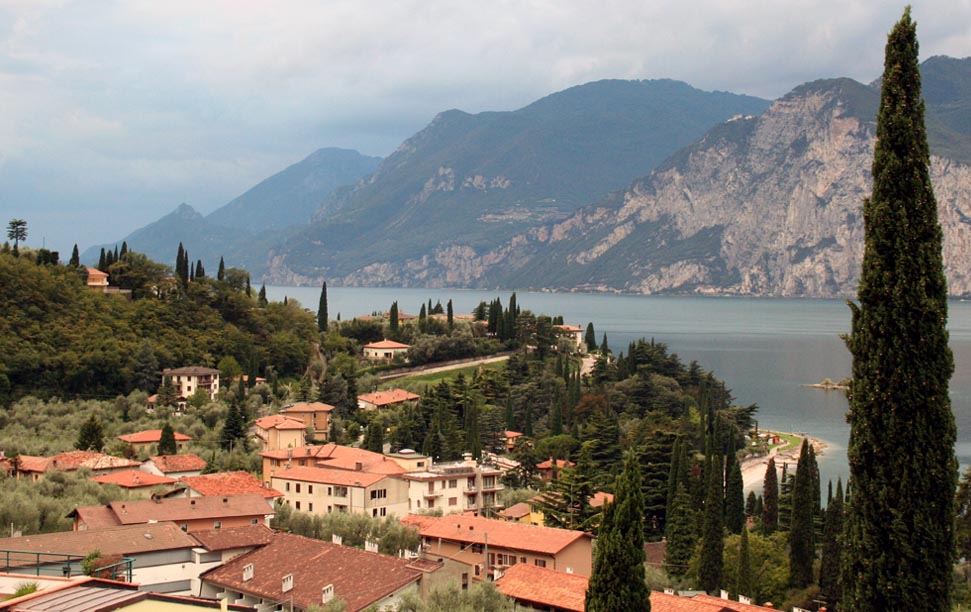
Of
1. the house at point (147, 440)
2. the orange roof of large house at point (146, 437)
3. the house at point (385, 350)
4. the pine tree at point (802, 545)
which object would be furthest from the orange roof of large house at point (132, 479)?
the house at point (385, 350)

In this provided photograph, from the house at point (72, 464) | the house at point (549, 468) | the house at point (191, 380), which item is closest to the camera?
the house at point (72, 464)

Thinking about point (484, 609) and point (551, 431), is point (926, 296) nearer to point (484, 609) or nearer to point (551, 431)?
point (484, 609)

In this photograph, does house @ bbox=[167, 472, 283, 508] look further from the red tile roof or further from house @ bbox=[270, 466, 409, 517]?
the red tile roof

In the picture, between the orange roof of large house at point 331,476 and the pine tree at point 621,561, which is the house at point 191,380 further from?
the pine tree at point 621,561

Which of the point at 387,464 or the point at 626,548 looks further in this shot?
the point at 387,464

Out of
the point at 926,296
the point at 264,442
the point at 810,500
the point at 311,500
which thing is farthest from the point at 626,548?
the point at 264,442

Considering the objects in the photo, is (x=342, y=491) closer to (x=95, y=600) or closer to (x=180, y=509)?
(x=180, y=509)

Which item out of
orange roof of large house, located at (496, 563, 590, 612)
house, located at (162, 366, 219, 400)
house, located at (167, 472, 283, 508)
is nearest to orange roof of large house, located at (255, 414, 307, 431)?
house, located at (162, 366, 219, 400)
